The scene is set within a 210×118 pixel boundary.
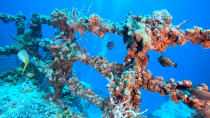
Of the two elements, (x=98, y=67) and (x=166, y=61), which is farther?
(x=98, y=67)

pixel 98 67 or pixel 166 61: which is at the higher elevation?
pixel 98 67

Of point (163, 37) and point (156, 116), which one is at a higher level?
point (156, 116)

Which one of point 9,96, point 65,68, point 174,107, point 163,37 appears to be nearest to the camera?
point 163,37

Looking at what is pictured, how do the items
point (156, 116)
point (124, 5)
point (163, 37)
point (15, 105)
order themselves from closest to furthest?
point (163, 37) < point (15, 105) < point (156, 116) < point (124, 5)

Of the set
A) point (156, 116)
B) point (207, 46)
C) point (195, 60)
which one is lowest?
point (207, 46)

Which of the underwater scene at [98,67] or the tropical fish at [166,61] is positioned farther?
the tropical fish at [166,61]

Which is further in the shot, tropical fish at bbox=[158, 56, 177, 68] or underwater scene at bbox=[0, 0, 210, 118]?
tropical fish at bbox=[158, 56, 177, 68]

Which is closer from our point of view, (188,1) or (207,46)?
(207,46)

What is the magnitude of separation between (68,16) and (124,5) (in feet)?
270

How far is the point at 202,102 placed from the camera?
8.60ft

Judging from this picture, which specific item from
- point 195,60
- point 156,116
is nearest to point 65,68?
point 156,116

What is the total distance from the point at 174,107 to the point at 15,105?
10.6 metres

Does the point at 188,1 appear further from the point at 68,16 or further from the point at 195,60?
the point at 68,16

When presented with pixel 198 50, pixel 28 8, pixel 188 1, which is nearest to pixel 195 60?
pixel 198 50
